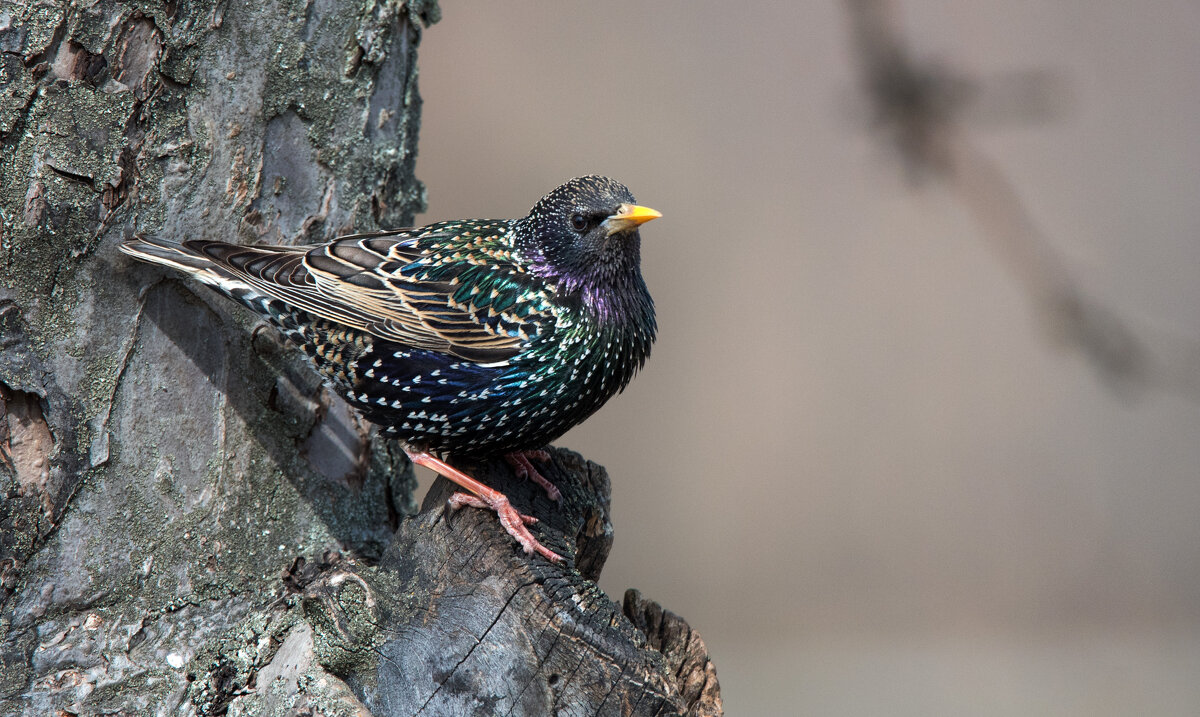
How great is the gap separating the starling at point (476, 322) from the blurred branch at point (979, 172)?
1.15 m

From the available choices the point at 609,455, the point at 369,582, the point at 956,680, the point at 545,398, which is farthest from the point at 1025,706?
the point at 369,582

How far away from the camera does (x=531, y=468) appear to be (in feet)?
11.4

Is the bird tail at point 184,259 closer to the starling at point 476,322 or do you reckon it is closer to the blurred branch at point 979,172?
the starling at point 476,322

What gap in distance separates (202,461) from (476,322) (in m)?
0.89

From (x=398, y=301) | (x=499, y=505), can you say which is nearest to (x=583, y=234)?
(x=398, y=301)

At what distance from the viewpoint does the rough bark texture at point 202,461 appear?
8.48 feet

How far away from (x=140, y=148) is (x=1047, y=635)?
5.87m

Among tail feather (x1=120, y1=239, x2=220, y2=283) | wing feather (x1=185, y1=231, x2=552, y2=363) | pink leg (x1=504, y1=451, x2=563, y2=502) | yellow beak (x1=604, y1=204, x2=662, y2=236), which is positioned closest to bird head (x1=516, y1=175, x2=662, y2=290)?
yellow beak (x1=604, y1=204, x2=662, y2=236)

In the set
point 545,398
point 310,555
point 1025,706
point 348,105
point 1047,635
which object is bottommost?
point 310,555

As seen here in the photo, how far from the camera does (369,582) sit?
2.71 metres

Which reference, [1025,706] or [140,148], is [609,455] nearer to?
[1025,706]

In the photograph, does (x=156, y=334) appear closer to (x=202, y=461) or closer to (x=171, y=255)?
(x=171, y=255)

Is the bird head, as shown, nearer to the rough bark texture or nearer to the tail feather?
the rough bark texture

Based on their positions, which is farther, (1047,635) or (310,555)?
(1047,635)
